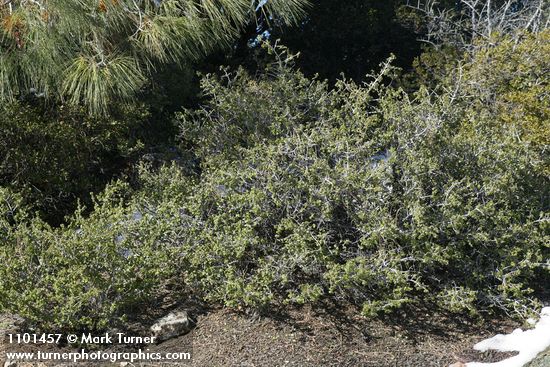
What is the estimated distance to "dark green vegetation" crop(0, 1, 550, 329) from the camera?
4035 millimetres

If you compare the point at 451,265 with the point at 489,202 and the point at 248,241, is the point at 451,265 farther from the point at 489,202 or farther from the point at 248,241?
the point at 248,241

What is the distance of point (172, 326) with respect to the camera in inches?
164

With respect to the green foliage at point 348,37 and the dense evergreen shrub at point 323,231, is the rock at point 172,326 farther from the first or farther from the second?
the green foliage at point 348,37

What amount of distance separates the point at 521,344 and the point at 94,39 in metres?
3.64

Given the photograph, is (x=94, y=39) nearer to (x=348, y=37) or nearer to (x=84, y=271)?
(x=84, y=271)

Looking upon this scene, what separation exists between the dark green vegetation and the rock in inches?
7.5

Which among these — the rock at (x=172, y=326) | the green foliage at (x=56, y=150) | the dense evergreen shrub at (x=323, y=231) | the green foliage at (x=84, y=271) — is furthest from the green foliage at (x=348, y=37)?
the rock at (x=172, y=326)

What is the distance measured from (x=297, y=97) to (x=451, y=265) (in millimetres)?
1877

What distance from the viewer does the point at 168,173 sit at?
5.22 meters

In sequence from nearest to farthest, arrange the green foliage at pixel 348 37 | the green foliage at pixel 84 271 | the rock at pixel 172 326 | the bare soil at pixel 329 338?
the green foliage at pixel 84 271 → the bare soil at pixel 329 338 → the rock at pixel 172 326 → the green foliage at pixel 348 37

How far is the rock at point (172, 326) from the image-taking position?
4.12 m

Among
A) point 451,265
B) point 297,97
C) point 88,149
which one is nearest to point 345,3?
point 297,97

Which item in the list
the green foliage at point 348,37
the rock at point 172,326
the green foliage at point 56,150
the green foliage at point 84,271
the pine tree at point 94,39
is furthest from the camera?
the green foliage at point 348,37

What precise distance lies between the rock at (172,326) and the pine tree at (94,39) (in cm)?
157
